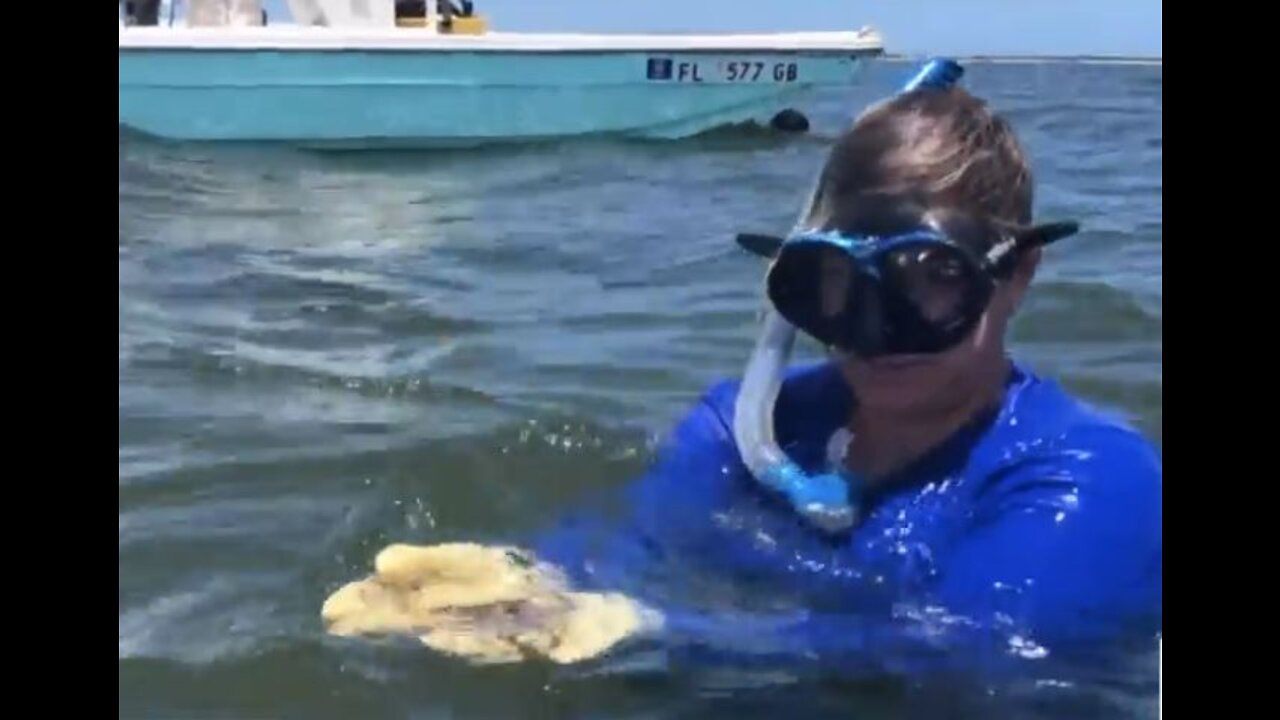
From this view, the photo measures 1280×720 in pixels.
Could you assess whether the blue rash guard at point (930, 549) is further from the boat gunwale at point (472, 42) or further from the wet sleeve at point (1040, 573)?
the boat gunwale at point (472, 42)

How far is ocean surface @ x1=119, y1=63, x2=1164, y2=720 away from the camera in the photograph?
9.12ft

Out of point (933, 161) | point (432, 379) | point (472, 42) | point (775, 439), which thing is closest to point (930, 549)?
point (775, 439)

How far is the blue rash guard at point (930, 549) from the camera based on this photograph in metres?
2.71

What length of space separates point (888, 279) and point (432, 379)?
9.22ft

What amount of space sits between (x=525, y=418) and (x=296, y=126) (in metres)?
7.05

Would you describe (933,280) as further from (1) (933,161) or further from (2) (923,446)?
(2) (923,446)

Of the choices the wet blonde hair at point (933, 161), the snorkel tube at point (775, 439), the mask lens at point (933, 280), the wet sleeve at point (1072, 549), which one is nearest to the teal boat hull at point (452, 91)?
the snorkel tube at point (775, 439)

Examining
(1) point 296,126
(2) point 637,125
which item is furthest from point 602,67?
(1) point 296,126

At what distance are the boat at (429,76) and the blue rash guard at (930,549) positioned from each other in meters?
8.59

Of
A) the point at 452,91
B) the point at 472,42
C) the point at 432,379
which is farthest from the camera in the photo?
the point at 452,91

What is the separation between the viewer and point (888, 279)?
8.86 feet

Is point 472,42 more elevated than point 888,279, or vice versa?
point 888,279

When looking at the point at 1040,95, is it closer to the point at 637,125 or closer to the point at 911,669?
the point at 637,125
